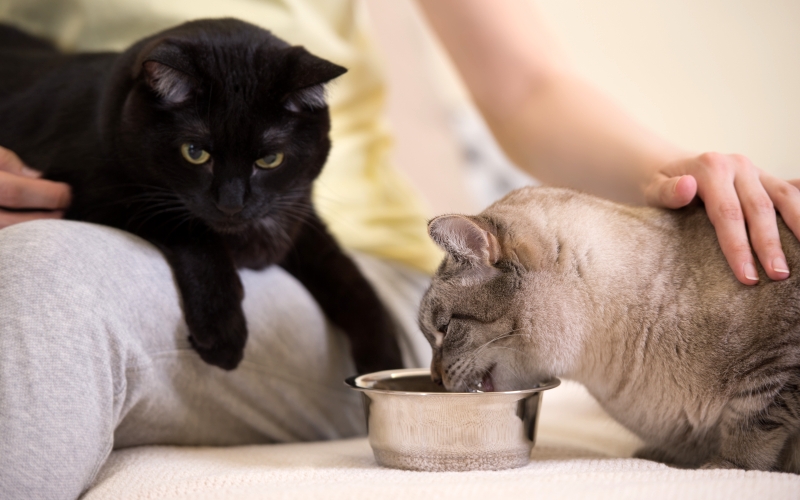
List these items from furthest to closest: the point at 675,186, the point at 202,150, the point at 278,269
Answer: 1. the point at 278,269
2. the point at 202,150
3. the point at 675,186

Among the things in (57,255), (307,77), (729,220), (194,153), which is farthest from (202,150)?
(729,220)

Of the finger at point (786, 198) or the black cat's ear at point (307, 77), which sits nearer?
the finger at point (786, 198)

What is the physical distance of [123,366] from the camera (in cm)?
117

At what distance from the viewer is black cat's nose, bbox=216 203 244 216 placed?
134 cm

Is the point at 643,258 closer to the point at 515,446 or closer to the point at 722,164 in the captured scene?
the point at 722,164

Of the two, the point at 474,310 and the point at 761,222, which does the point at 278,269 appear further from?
the point at 761,222

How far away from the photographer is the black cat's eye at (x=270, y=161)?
1422 mm

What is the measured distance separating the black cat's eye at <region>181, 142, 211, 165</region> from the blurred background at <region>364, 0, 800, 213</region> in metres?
1.80

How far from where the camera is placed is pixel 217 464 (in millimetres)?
1199

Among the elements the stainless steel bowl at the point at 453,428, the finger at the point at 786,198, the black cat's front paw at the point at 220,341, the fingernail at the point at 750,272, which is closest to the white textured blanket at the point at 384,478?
the stainless steel bowl at the point at 453,428

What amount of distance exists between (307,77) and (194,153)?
0.27 metres

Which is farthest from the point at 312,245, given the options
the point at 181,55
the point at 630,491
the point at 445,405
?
the point at 630,491

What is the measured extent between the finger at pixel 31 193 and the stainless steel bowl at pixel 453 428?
0.78 meters

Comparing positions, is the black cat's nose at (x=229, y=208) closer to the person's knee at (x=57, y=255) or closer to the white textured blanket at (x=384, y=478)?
the person's knee at (x=57, y=255)
